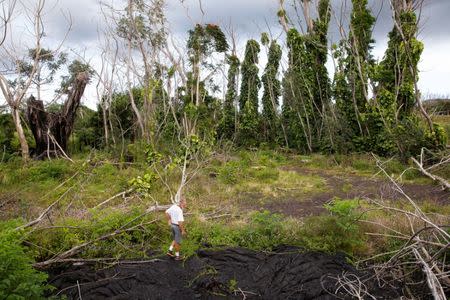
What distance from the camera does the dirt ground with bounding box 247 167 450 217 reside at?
10.8 metres

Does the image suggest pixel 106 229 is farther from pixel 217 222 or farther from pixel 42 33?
pixel 42 33

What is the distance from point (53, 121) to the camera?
18125 millimetres

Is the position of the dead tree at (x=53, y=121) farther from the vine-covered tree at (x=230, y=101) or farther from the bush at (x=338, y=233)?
the bush at (x=338, y=233)

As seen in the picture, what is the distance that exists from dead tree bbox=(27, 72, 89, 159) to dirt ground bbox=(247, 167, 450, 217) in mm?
10244

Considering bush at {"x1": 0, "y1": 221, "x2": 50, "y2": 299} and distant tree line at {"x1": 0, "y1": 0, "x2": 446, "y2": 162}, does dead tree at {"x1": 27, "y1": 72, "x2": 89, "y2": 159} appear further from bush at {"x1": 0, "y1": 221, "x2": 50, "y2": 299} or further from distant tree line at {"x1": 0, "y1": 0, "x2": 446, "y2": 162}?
bush at {"x1": 0, "y1": 221, "x2": 50, "y2": 299}

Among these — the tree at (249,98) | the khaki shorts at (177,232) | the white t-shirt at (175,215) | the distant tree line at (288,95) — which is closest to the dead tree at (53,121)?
the distant tree line at (288,95)

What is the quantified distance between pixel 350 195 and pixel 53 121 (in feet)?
43.9

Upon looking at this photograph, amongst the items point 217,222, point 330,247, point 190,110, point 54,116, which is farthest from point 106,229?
point 54,116

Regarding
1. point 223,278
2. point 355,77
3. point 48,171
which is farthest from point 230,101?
point 223,278

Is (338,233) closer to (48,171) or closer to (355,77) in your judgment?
(48,171)

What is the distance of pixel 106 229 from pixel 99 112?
18171mm

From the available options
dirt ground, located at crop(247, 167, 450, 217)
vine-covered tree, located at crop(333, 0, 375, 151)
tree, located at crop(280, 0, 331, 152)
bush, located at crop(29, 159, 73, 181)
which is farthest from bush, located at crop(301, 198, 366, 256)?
tree, located at crop(280, 0, 331, 152)

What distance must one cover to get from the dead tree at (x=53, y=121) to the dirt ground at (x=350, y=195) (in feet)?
33.6

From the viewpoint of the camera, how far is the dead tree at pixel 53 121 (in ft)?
56.7
